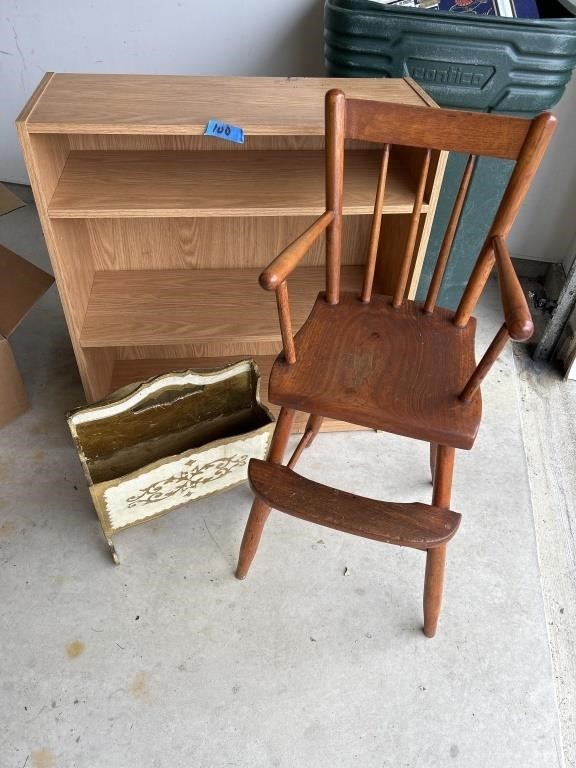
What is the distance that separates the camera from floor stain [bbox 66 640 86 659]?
1.23 metres

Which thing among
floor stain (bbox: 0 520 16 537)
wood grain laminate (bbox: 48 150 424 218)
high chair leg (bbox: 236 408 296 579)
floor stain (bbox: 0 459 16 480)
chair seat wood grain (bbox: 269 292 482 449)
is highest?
wood grain laminate (bbox: 48 150 424 218)

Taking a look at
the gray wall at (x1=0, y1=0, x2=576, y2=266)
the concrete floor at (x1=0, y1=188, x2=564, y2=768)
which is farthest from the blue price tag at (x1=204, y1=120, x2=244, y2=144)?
the gray wall at (x1=0, y1=0, x2=576, y2=266)

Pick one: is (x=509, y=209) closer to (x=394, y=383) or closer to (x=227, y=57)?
(x=394, y=383)

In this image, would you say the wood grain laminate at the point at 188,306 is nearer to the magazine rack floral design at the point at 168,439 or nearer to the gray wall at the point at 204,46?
the magazine rack floral design at the point at 168,439

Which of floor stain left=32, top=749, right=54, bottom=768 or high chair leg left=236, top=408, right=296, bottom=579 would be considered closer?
floor stain left=32, top=749, right=54, bottom=768

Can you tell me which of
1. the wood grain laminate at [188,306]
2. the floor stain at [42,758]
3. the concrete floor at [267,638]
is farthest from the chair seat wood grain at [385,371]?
the floor stain at [42,758]

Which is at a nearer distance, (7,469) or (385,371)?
(385,371)

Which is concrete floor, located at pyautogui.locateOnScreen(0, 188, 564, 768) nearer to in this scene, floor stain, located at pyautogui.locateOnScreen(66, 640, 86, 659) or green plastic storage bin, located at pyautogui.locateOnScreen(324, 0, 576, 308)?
floor stain, located at pyautogui.locateOnScreen(66, 640, 86, 659)

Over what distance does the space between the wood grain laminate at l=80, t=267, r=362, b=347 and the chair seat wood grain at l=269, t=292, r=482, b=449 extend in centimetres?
33

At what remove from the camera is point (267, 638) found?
1.28 m

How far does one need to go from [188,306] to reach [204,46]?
1116mm

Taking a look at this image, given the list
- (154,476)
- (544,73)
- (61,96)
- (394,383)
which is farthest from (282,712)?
(544,73)

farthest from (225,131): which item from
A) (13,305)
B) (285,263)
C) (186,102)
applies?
(13,305)

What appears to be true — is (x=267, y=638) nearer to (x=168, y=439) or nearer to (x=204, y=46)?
(x=168, y=439)
